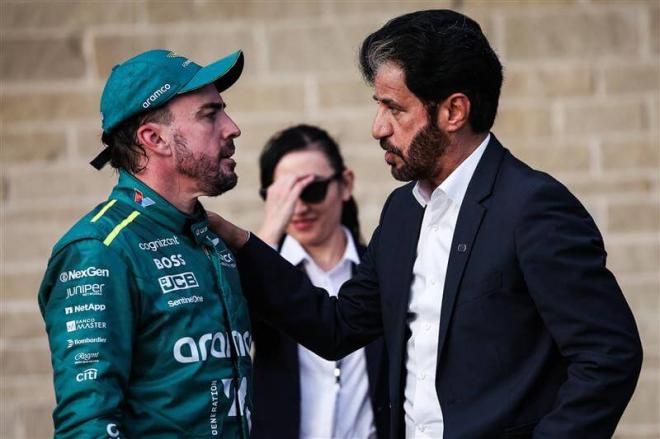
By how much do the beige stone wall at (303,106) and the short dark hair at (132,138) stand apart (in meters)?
2.07

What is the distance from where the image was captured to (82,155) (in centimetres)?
489

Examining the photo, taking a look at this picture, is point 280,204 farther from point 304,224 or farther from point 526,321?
point 526,321

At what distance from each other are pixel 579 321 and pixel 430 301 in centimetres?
40

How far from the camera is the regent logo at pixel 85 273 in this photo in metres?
2.47

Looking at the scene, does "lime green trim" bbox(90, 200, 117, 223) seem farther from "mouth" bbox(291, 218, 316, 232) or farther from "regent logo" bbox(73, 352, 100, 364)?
"mouth" bbox(291, 218, 316, 232)

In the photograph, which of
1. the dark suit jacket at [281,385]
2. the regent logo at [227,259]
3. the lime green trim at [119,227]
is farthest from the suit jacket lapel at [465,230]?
the dark suit jacket at [281,385]

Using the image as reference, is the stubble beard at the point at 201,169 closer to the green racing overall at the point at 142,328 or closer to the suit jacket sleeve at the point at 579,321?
the green racing overall at the point at 142,328

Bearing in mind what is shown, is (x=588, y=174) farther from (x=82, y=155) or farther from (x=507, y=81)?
(x=82, y=155)

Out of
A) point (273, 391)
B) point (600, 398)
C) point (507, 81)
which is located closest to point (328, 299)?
point (273, 391)

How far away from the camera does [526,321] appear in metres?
2.67

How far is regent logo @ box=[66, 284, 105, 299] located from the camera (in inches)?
96.4

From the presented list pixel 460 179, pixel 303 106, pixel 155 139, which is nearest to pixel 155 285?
pixel 155 139

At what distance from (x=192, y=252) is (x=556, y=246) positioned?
0.87 metres

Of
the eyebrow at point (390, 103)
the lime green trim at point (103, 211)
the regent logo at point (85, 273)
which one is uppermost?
the eyebrow at point (390, 103)
